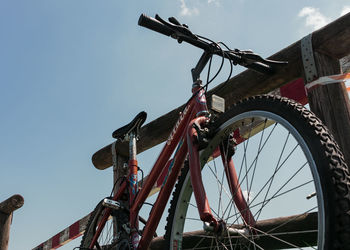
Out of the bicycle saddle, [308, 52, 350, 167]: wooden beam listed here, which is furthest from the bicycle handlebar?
the bicycle saddle

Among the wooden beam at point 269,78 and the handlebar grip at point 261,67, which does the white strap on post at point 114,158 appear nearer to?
the wooden beam at point 269,78

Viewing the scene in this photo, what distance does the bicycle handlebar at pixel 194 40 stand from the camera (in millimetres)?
2105

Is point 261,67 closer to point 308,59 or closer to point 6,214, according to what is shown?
point 308,59

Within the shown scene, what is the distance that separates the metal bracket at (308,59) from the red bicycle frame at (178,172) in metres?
0.73

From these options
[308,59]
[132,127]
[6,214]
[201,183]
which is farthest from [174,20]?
[6,214]

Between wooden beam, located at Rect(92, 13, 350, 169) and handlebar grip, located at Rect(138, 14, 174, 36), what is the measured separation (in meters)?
0.49

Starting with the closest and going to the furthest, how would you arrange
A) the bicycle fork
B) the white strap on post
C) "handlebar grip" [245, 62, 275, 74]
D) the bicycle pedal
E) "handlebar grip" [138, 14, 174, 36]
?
1. the bicycle fork
2. "handlebar grip" [138, 14, 174, 36]
3. "handlebar grip" [245, 62, 275, 74]
4. the bicycle pedal
5. the white strap on post

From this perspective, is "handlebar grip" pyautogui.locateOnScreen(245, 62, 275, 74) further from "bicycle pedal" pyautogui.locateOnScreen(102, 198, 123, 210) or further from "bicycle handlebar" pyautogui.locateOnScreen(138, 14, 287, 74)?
"bicycle pedal" pyautogui.locateOnScreen(102, 198, 123, 210)

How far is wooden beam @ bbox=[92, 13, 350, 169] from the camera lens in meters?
2.55

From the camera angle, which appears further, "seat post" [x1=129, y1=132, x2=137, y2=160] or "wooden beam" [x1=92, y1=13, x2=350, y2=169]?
"seat post" [x1=129, y1=132, x2=137, y2=160]

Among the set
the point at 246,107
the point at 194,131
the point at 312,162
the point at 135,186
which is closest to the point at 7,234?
the point at 135,186

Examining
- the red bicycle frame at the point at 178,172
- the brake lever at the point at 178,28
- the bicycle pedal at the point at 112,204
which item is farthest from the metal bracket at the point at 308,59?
the bicycle pedal at the point at 112,204

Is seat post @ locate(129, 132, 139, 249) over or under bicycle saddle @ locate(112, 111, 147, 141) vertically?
under

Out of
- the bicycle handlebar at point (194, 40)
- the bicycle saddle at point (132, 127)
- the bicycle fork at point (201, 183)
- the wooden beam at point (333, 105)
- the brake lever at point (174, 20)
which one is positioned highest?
the brake lever at point (174, 20)
